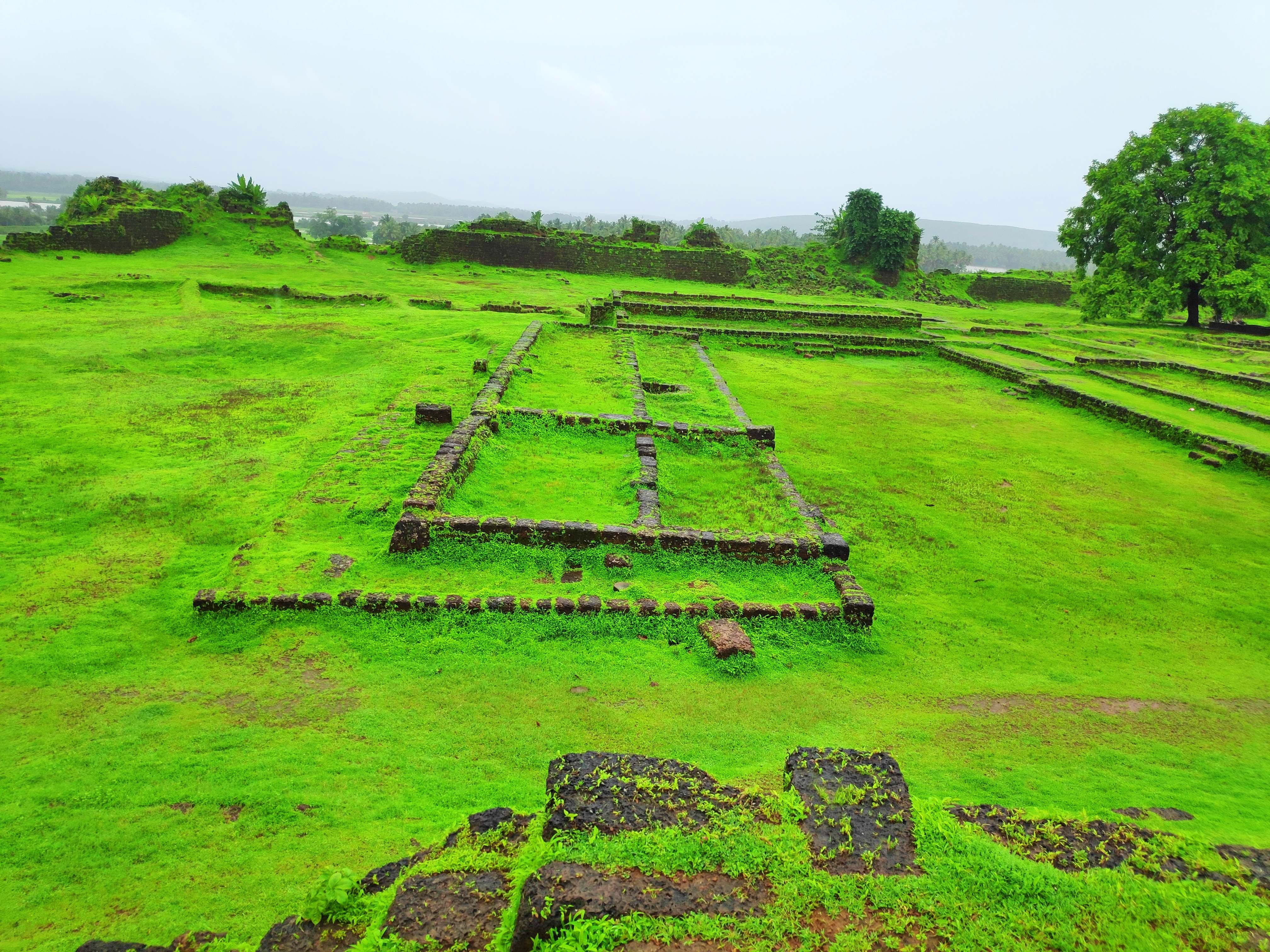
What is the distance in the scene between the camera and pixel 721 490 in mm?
7457

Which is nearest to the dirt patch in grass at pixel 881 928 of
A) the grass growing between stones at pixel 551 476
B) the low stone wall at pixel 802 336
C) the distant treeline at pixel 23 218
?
the grass growing between stones at pixel 551 476

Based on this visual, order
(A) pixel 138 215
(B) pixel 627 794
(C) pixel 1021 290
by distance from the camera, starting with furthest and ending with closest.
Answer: (C) pixel 1021 290
(A) pixel 138 215
(B) pixel 627 794

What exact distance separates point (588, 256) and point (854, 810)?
112 ft

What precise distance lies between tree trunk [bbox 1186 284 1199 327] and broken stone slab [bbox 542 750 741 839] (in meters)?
31.3

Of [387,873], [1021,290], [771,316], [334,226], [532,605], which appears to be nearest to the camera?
A: [387,873]

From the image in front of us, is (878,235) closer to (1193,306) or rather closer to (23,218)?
(1193,306)

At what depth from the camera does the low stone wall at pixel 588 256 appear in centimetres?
3281

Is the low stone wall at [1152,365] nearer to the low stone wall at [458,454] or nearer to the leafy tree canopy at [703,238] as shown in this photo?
the low stone wall at [458,454]

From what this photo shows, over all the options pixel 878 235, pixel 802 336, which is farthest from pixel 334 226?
pixel 802 336

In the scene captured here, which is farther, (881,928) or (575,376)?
(575,376)

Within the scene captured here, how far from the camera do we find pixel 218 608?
188 inches

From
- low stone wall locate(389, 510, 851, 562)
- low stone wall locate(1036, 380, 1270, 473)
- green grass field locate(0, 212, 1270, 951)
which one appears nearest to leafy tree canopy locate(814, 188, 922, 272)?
low stone wall locate(1036, 380, 1270, 473)

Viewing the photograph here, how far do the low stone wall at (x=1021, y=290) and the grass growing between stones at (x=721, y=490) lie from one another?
34.4 meters

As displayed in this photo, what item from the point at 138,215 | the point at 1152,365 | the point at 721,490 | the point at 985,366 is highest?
the point at 138,215
